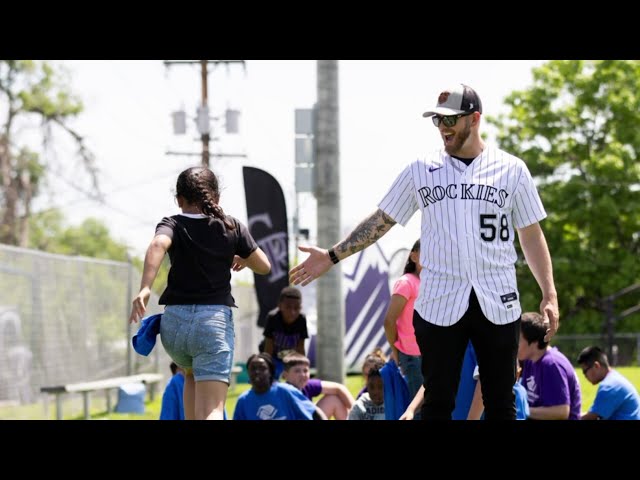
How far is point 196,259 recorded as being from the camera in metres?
5.48

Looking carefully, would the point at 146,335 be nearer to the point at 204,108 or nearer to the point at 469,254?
the point at 469,254

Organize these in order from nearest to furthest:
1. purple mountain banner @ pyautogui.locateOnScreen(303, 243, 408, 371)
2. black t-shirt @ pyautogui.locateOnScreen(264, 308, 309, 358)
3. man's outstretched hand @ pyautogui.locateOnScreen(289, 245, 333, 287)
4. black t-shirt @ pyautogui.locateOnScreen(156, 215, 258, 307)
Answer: man's outstretched hand @ pyautogui.locateOnScreen(289, 245, 333, 287)
black t-shirt @ pyautogui.locateOnScreen(156, 215, 258, 307)
black t-shirt @ pyautogui.locateOnScreen(264, 308, 309, 358)
purple mountain banner @ pyautogui.locateOnScreen(303, 243, 408, 371)

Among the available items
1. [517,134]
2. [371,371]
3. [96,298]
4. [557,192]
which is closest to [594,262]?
[557,192]

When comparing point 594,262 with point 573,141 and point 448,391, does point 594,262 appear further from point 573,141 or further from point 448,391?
point 448,391

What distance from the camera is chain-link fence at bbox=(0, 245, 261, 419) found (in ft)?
45.8

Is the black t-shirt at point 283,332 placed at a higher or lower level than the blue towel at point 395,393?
higher

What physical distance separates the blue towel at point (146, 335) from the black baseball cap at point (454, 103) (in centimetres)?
181

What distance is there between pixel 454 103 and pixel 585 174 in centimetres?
4402

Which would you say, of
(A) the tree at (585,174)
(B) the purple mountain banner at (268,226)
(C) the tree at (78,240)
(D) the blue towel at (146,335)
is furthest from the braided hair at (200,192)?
(C) the tree at (78,240)

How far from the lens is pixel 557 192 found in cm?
4694

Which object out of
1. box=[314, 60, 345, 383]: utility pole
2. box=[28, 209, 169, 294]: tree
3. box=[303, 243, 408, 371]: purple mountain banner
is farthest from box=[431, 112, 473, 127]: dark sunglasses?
box=[28, 209, 169, 294]: tree

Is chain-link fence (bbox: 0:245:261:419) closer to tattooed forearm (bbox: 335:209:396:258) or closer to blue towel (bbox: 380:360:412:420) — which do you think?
blue towel (bbox: 380:360:412:420)

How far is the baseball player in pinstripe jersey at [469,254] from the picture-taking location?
15.7 ft

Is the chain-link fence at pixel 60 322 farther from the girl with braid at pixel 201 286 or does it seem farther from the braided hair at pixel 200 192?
the braided hair at pixel 200 192
